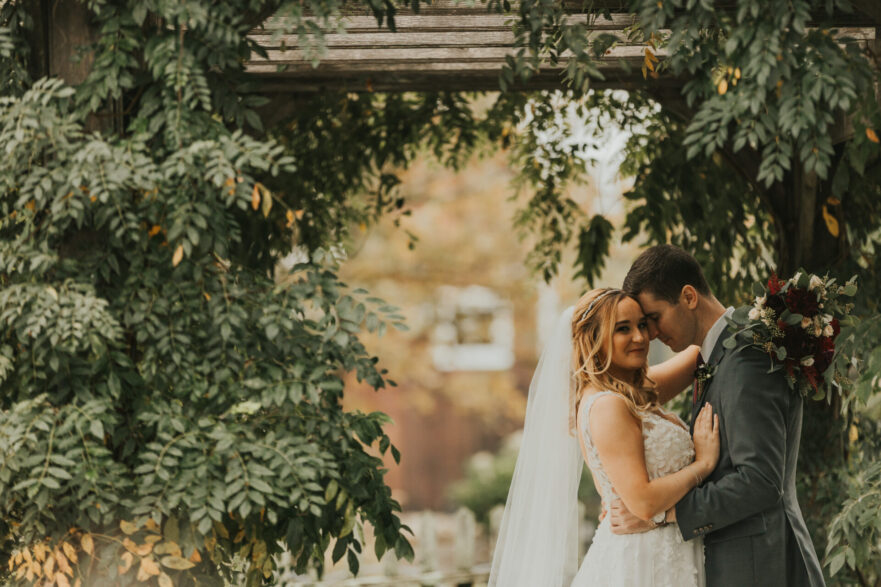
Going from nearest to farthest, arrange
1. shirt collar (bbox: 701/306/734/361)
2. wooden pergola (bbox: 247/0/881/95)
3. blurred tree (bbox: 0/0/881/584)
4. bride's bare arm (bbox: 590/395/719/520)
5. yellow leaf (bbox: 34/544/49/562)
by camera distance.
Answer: blurred tree (bbox: 0/0/881/584) < bride's bare arm (bbox: 590/395/719/520) < yellow leaf (bbox: 34/544/49/562) < shirt collar (bbox: 701/306/734/361) < wooden pergola (bbox: 247/0/881/95)

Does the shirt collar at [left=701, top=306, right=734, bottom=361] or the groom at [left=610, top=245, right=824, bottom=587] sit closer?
the groom at [left=610, top=245, right=824, bottom=587]

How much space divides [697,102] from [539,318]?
11.4m

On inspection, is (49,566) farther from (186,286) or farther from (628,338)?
(628,338)

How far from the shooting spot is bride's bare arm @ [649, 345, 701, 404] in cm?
359

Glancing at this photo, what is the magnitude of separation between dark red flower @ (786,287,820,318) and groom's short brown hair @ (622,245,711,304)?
29 cm

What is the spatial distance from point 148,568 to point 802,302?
220 centimetres

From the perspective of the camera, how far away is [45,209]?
3064mm

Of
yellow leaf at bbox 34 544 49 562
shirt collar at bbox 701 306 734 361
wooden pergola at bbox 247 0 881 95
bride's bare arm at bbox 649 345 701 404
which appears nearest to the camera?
yellow leaf at bbox 34 544 49 562

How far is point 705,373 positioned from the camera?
3.10m

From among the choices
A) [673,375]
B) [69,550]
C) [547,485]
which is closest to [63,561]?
[69,550]

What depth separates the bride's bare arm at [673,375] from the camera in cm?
359

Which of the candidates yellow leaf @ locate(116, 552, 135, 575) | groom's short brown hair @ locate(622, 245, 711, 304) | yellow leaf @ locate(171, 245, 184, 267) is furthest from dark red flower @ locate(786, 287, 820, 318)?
yellow leaf @ locate(116, 552, 135, 575)

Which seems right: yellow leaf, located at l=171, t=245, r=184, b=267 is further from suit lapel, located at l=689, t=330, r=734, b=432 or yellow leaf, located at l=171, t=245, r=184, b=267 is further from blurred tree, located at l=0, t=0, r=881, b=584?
suit lapel, located at l=689, t=330, r=734, b=432

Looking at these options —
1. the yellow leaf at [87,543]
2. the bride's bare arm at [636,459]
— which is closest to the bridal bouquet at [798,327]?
the bride's bare arm at [636,459]
